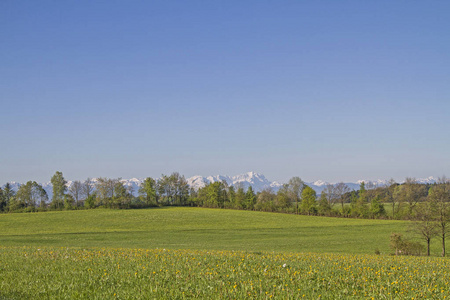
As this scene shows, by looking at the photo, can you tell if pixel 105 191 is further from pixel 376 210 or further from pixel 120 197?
pixel 376 210

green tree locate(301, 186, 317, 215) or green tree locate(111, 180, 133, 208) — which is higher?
green tree locate(111, 180, 133, 208)

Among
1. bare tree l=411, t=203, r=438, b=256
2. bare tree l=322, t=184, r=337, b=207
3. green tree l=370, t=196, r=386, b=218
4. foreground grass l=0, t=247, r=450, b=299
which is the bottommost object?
green tree l=370, t=196, r=386, b=218

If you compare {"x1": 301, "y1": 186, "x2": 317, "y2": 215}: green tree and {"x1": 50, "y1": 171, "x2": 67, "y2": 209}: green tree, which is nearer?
{"x1": 301, "y1": 186, "x2": 317, "y2": 215}: green tree

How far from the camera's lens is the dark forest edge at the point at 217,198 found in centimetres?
10069

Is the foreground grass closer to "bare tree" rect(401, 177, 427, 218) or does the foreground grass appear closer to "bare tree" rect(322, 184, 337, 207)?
"bare tree" rect(401, 177, 427, 218)

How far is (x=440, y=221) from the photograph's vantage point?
1610 inches

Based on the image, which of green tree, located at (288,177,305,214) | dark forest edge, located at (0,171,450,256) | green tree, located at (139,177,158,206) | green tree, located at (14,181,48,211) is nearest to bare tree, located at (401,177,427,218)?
dark forest edge, located at (0,171,450,256)

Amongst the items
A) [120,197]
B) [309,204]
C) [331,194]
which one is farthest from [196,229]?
[331,194]

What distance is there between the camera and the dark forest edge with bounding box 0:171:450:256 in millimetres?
100688

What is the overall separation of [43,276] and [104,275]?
1.96 meters

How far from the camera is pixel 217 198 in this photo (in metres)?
123

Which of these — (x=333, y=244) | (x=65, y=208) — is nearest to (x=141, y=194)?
(x=65, y=208)

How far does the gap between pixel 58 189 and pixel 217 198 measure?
181 feet

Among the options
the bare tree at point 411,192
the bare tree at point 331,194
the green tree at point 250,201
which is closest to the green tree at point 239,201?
the green tree at point 250,201
